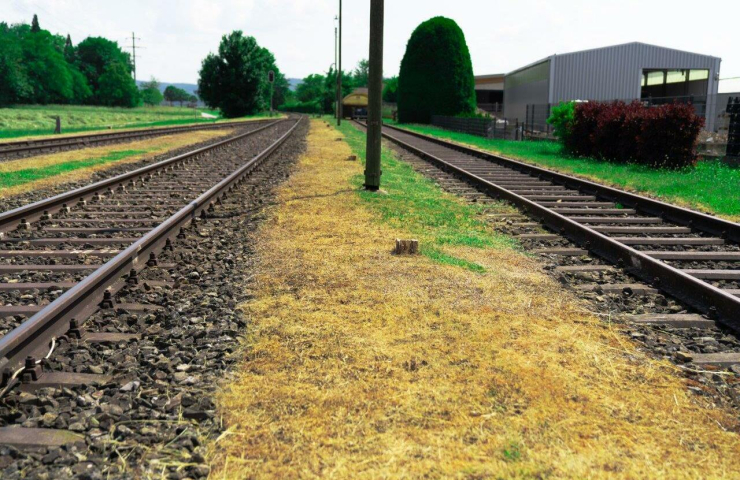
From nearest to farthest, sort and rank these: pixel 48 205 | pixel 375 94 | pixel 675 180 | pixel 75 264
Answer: pixel 75 264, pixel 48 205, pixel 375 94, pixel 675 180

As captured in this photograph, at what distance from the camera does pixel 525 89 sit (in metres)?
45.3

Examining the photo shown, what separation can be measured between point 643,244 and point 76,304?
5691mm

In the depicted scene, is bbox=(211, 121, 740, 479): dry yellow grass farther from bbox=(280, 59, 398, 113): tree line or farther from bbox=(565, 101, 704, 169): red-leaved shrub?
bbox=(280, 59, 398, 113): tree line

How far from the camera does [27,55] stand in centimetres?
11550

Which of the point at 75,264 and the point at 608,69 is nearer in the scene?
the point at 75,264

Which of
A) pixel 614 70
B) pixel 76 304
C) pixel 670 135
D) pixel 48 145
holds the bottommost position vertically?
pixel 76 304

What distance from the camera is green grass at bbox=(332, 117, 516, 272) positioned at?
6.96 meters

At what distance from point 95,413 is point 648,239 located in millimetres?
5998

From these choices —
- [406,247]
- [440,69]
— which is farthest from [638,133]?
[440,69]

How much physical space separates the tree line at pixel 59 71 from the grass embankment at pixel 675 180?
3867 inches

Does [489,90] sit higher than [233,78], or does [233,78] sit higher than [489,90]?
[233,78]

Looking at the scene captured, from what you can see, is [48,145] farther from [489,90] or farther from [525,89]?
[489,90]

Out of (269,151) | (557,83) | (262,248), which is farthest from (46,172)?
(557,83)

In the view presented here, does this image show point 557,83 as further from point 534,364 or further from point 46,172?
point 534,364
